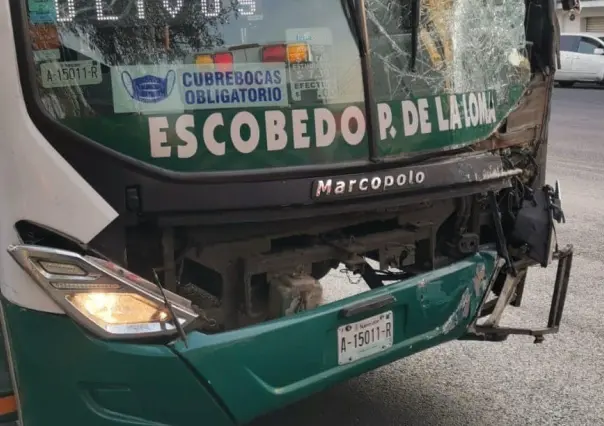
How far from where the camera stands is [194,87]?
100 inches

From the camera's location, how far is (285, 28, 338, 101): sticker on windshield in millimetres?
2740

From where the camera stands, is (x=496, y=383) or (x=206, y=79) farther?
(x=496, y=383)

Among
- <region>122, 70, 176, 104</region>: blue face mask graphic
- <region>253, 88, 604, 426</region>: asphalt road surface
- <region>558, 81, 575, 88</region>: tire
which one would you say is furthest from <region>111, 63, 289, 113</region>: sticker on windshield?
<region>558, 81, 575, 88</region>: tire

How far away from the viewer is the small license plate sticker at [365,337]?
2820 millimetres

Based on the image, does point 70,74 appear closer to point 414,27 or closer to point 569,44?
point 414,27

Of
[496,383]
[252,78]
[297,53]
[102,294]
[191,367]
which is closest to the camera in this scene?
[102,294]

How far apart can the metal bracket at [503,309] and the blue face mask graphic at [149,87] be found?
1735mm

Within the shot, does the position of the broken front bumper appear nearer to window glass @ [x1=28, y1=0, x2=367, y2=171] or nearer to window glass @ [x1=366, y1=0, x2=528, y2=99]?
window glass @ [x1=28, y1=0, x2=367, y2=171]

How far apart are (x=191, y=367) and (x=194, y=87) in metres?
0.95

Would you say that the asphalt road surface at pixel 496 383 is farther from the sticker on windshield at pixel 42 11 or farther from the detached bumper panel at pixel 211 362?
→ the sticker on windshield at pixel 42 11

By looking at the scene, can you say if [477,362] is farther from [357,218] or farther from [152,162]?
[152,162]

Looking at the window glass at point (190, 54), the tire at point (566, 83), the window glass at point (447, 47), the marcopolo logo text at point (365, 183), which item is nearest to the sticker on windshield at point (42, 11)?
the window glass at point (190, 54)

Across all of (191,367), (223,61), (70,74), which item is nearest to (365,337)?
(191,367)

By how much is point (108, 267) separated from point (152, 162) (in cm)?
39
